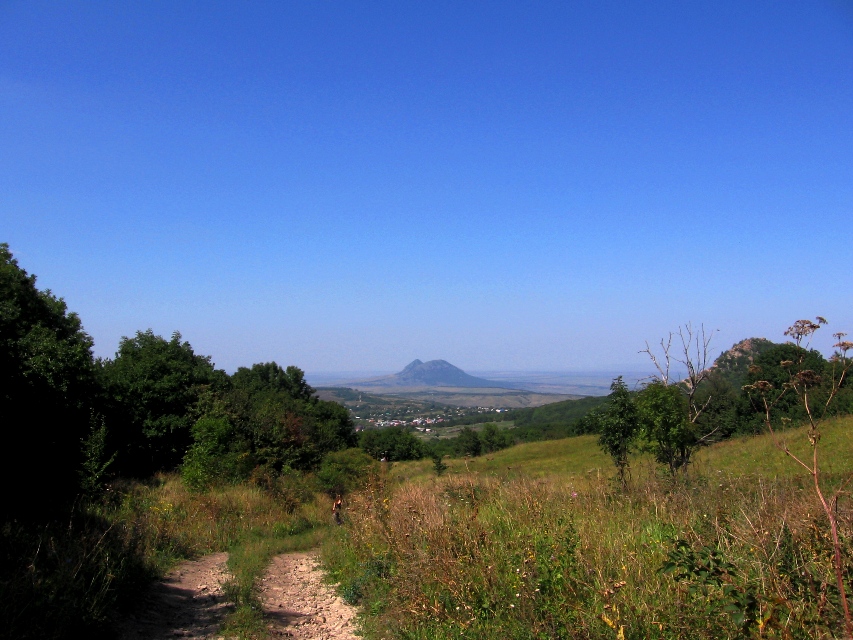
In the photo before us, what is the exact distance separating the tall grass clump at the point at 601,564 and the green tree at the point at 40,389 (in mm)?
6657

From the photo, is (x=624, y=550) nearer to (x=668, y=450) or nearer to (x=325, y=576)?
(x=325, y=576)

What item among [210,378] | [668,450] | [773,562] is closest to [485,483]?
[773,562]

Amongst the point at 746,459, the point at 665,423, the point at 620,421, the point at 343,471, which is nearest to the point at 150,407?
the point at 343,471

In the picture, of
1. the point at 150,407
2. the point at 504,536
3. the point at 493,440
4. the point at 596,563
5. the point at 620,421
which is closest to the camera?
the point at 596,563

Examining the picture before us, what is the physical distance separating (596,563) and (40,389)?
21352 mm

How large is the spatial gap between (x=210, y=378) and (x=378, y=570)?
103 feet

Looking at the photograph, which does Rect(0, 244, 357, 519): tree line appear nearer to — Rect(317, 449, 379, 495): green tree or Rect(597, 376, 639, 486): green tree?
Rect(317, 449, 379, 495): green tree

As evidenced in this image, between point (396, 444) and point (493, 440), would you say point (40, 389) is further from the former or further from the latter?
point (493, 440)

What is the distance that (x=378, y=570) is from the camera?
7.50m

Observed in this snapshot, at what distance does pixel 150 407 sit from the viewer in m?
31.4

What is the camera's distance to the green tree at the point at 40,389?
44.4ft

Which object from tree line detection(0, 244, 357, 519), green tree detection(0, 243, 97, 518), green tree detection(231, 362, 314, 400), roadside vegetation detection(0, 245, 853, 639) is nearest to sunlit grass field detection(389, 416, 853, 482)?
roadside vegetation detection(0, 245, 853, 639)

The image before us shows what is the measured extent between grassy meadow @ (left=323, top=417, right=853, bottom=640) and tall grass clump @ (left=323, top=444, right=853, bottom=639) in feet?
0.05

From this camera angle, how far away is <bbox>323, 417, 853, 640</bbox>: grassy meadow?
3576 mm
